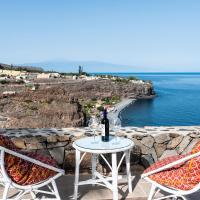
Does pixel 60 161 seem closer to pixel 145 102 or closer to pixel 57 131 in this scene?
pixel 57 131

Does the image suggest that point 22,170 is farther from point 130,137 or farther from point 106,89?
point 106,89

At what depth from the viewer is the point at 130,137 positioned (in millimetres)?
4539

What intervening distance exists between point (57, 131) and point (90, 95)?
59120mm

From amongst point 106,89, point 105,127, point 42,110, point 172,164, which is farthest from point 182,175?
point 106,89

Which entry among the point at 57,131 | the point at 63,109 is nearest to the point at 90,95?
the point at 63,109

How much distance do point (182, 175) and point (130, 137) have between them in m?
1.85

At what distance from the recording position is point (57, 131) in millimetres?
4652

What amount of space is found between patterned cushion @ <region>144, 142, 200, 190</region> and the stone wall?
5.13 feet

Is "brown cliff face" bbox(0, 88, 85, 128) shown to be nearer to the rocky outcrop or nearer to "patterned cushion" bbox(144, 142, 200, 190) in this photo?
"patterned cushion" bbox(144, 142, 200, 190)

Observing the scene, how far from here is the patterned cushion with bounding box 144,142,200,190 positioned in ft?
8.57

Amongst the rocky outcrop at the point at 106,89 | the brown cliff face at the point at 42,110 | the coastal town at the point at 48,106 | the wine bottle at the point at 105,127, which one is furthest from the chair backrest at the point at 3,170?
the rocky outcrop at the point at 106,89

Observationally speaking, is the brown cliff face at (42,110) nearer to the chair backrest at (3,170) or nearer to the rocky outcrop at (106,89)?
the chair backrest at (3,170)

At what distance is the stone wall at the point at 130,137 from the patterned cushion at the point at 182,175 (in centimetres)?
156

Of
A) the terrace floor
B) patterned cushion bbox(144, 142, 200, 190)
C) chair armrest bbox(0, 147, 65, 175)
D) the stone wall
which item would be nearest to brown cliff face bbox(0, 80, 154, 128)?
the stone wall
